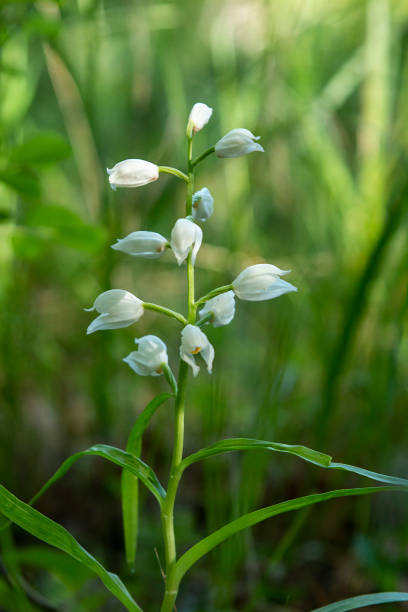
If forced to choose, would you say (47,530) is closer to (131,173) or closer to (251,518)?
(251,518)

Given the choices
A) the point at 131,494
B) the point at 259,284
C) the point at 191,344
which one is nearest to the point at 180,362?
the point at 191,344

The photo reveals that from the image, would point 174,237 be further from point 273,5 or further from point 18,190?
point 273,5

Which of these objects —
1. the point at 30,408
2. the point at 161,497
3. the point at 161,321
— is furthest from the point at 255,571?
the point at 161,321

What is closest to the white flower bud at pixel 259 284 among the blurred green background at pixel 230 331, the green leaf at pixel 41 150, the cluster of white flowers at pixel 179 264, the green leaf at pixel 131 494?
the cluster of white flowers at pixel 179 264

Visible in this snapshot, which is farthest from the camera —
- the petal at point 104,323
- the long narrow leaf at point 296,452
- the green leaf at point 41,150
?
the green leaf at point 41,150

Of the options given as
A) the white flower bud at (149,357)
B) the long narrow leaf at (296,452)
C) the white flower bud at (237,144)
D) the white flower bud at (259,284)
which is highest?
the white flower bud at (237,144)

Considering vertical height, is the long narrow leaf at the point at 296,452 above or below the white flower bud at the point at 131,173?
below

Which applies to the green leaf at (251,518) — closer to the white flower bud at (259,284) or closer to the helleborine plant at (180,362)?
the helleborine plant at (180,362)
